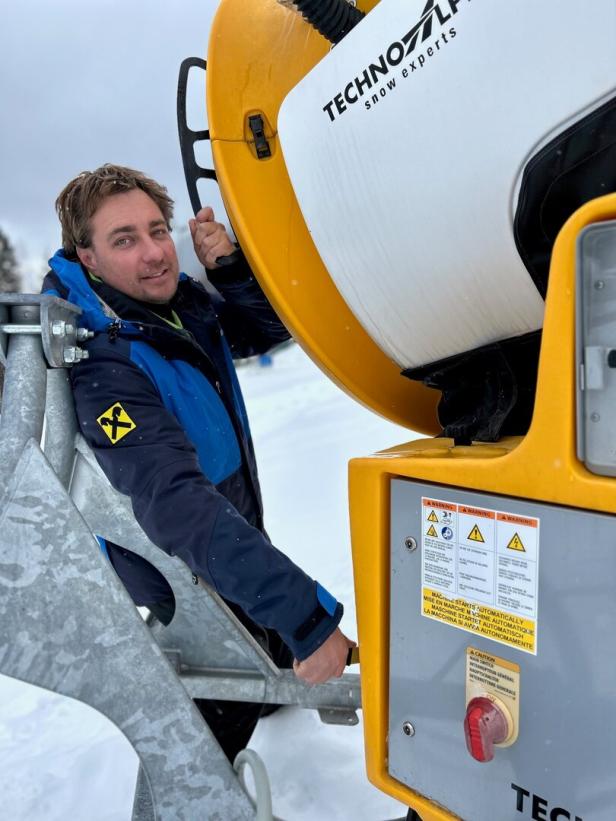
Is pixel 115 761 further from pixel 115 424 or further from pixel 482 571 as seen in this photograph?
pixel 482 571

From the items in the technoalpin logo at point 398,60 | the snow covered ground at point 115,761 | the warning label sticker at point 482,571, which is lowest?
the snow covered ground at point 115,761

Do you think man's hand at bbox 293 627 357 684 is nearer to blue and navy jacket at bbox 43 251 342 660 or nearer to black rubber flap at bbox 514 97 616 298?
blue and navy jacket at bbox 43 251 342 660

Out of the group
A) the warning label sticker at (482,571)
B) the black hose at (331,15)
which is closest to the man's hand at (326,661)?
the warning label sticker at (482,571)

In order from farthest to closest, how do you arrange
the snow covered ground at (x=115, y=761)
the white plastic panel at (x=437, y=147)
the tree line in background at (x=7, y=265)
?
the tree line in background at (x=7, y=265) → the snow covered ground at (x=115, y=761) → the white plastic panel at (x=437, y=147)

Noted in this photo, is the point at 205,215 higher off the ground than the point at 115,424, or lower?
higher

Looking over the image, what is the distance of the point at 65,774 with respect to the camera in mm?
2283

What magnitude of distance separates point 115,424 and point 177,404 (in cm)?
25

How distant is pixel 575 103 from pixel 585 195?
14cm

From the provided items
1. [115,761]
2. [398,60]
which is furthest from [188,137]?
[115,761]

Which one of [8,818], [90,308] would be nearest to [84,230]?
[90,308]

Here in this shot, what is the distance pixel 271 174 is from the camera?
1.31 m

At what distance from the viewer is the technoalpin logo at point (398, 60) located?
0.91 metres

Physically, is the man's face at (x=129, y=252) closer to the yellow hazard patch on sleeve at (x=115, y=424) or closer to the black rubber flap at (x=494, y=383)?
the yellow hazard patch on sleeve at (x=115, y=424)

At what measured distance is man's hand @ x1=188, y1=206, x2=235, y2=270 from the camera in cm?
158
